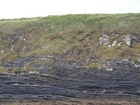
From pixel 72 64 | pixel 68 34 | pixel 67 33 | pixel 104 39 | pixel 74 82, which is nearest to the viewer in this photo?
pixel 74 82

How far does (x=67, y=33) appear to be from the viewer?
3897cm

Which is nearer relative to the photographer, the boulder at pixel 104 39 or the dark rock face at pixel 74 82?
the dark rock face at pixel 74 82

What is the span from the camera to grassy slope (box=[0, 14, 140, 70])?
35.5m

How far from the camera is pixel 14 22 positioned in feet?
145

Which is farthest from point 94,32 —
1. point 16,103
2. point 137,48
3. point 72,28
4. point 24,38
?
point 16,103

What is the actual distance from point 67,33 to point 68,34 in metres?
0.31

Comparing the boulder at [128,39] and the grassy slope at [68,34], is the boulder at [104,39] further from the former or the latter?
the boulder at [128,39]

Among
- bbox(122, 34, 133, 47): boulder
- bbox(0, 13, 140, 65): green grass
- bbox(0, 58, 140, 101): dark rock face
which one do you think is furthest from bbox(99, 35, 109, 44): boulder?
bbox(0, 58, 140, 101): dark rock face

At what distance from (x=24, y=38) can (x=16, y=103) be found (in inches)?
399

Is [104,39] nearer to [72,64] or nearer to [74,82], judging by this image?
[72,64]

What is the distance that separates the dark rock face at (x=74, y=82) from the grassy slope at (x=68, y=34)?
1.56 meters

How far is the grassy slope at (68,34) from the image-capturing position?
35.5 metres

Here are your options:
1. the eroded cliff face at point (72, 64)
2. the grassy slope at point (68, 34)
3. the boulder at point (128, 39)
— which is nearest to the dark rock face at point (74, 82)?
the eroded cliff face at point (72, 64)

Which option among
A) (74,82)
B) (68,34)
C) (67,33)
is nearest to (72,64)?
(74,82)
